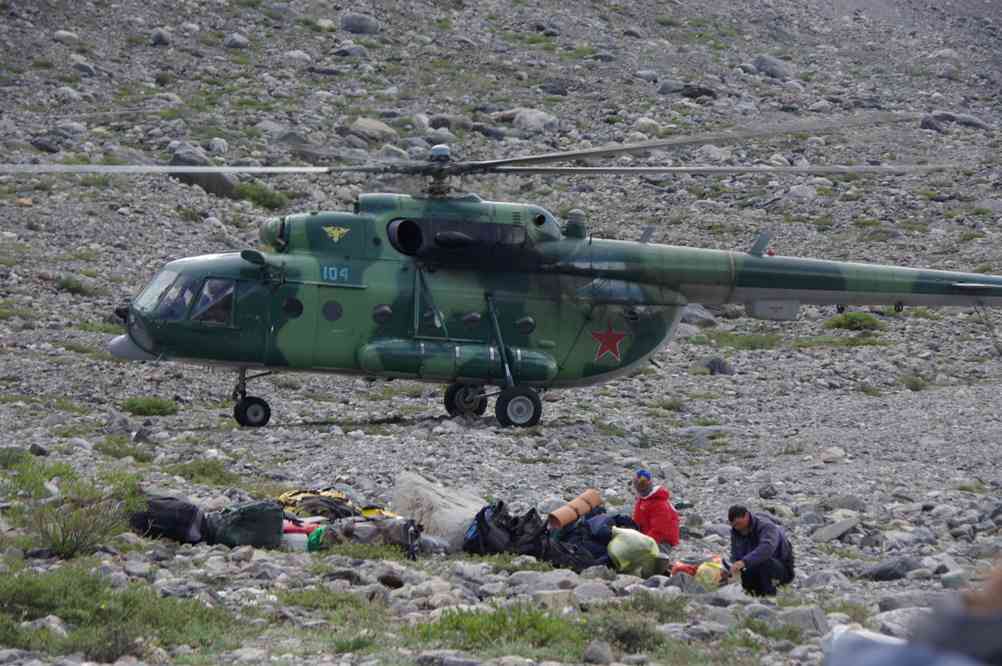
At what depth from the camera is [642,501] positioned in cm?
1112

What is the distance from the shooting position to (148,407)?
55.5 feet

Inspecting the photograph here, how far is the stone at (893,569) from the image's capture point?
1014 cm

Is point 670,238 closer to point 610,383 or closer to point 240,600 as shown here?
point 610,383

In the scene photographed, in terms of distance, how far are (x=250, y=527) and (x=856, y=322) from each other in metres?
17.5

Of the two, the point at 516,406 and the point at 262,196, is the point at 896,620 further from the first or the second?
the point at 262,196

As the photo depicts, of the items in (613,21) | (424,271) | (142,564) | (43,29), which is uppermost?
(613,21)

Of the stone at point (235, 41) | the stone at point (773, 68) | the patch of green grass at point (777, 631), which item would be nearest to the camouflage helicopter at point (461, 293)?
the patch of green grass at point (777, 631)

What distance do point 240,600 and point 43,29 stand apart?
3403 centimetres

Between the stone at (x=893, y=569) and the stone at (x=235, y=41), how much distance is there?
1335 inches

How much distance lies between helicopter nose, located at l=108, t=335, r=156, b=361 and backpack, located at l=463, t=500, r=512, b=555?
6.51 m

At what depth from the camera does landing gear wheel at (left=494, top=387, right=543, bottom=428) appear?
1662 centimetres

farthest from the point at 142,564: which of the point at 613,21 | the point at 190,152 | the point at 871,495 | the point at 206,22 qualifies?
the point at 613,21

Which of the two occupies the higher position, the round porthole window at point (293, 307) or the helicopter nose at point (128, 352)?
the round porthole window at point (293, 307)

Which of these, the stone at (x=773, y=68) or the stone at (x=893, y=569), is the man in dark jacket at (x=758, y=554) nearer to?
the stone at (x=893, y=569)
